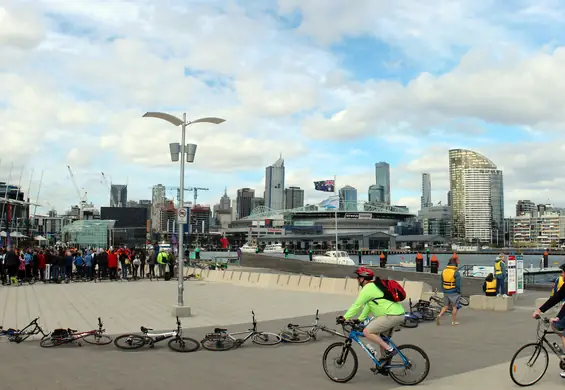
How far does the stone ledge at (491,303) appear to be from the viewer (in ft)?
58.0

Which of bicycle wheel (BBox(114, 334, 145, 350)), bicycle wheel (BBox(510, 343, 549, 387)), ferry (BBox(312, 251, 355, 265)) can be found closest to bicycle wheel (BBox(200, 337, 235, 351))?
bicycle wheel (BBox(114, 334, 145, 350))

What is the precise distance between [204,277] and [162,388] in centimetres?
2828

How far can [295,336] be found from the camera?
12.0 meters

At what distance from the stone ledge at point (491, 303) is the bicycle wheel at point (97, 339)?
11.9 metres

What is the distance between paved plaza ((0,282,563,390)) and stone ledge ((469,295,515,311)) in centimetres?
46

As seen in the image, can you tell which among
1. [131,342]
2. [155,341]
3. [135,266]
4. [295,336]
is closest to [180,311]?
[155,341]

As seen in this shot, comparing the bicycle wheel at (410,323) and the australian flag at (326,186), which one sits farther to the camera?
the australian flag at (326,186)

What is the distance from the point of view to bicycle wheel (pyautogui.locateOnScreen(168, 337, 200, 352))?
10.9m

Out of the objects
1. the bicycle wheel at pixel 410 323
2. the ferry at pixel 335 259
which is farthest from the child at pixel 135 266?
the ferry at pixel 335 259

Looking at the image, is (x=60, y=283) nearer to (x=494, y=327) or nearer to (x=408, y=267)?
(x=494, y=327)

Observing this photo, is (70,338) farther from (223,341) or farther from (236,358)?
(236,358)

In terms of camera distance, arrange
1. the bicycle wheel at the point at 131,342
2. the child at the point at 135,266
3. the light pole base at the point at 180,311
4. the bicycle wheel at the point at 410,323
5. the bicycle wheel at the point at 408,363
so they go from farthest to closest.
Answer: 1. the child at the point at 135,266
2. the light pole base at the point at 180,311
3. the bicycle wheel at the point at 410,323
4. the bicycle wheel at the point at 131,342
5. the bicycle wheel at the point at 408,363

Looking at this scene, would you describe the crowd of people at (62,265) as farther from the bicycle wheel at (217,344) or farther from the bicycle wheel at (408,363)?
the bicycle wheel at (408,363)

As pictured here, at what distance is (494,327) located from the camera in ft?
46.6
